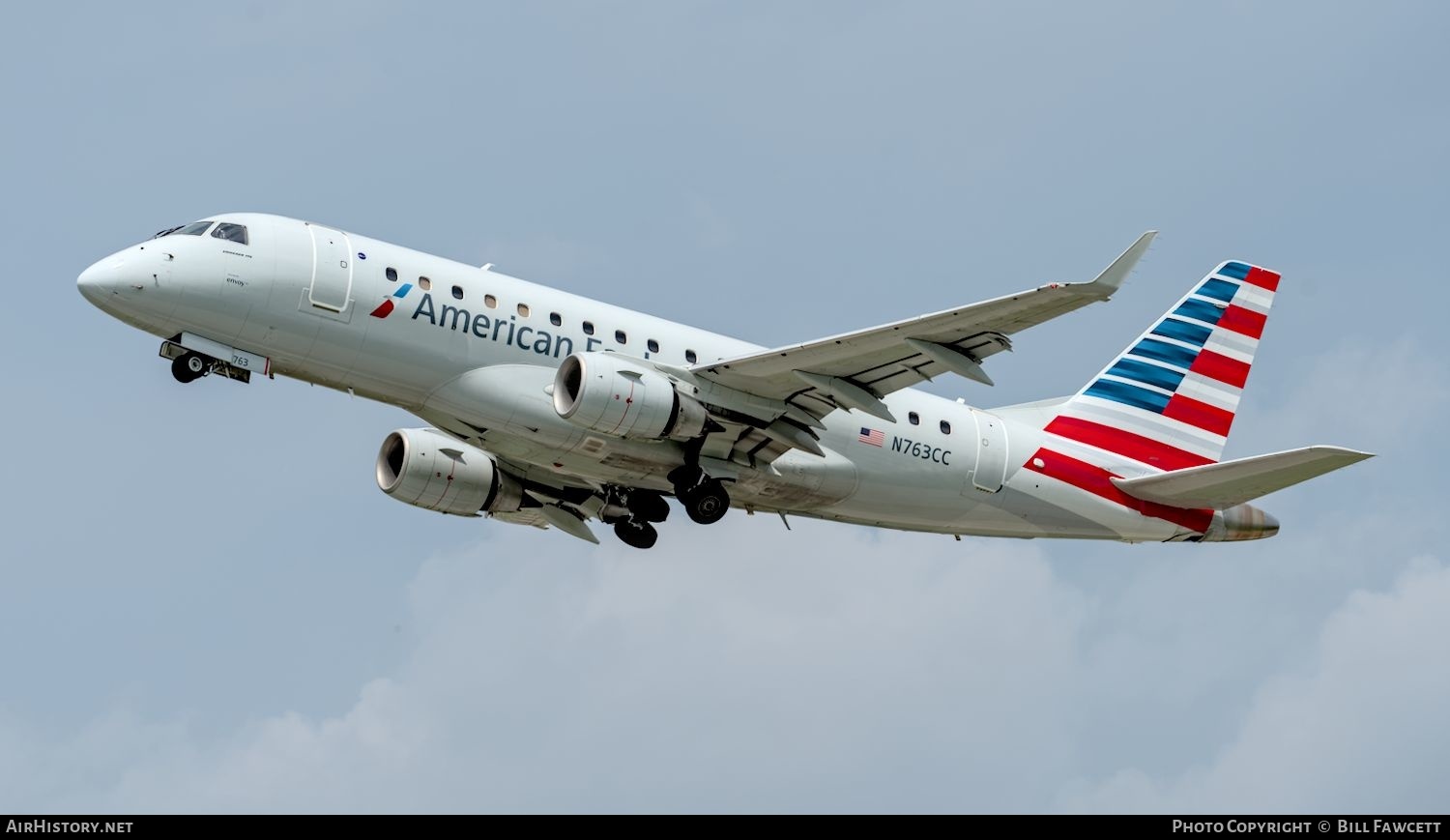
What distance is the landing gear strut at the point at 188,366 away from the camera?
1454 inches

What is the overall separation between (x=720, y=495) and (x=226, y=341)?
10.3m

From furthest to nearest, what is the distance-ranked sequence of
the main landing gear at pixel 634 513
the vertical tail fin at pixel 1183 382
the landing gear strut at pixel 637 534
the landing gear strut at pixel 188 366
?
the vertical tail fin at pixel 1183 382
the landing gear strut at pixel 637 534
the main landing gear at pixel 634 513
the landing gear strut at pixel 188 366

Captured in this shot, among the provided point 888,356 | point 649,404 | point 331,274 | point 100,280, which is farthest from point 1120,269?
point 100,280

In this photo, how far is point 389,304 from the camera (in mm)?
37469

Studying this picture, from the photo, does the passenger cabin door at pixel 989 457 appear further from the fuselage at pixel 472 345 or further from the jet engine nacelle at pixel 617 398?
the jet engine nacelle at pixel 617 398

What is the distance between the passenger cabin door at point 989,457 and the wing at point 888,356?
4.57m

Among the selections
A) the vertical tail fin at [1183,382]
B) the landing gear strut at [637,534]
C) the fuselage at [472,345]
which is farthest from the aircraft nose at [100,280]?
the vertical tail fin at [1183,382]

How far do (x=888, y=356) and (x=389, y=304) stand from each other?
31.8ft

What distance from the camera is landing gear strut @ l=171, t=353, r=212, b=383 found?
3694cm

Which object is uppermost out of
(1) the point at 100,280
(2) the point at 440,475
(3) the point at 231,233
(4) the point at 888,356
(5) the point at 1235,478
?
(3) the point at 231,233

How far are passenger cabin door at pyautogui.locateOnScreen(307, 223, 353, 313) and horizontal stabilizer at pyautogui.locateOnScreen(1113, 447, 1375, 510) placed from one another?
59.7ft

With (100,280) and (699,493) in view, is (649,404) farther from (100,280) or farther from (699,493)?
(100,280)

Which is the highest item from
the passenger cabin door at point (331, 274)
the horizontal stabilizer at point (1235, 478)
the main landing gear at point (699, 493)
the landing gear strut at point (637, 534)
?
the passenger cabin door at point (331, 274)
